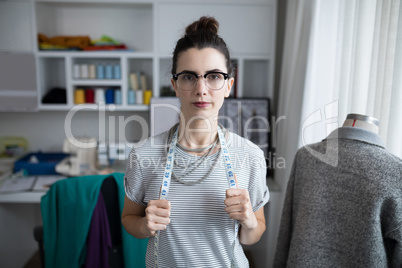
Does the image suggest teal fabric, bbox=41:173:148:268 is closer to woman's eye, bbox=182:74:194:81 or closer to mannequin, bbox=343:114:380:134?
woman's eye, bbox=182:74:194:81

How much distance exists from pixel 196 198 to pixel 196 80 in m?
0.36

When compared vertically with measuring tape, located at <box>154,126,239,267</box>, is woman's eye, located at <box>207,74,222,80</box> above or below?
above

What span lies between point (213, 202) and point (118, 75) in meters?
1.85

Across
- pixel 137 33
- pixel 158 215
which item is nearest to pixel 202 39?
pixel 158 215

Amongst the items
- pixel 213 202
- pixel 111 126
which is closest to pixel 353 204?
pixel 213 202

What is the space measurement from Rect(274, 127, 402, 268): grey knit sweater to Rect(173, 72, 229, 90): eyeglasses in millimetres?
458

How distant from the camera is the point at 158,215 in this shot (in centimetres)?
88

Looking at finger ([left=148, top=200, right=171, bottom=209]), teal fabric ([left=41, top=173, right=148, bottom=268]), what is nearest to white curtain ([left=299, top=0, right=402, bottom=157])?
finger ([left=148, top=200, right=171, bottom=209])

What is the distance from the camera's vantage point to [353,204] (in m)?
0.98

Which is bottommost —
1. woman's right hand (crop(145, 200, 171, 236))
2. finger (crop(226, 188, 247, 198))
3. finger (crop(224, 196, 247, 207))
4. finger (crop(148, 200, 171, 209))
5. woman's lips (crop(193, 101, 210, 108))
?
A: woman's right hand (crop(145, 200, 171, 236))

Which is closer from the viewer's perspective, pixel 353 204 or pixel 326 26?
pixel 353 204

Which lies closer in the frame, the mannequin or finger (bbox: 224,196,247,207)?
finger (bbox: 224,196,247,207)

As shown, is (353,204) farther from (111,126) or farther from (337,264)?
(111,126)

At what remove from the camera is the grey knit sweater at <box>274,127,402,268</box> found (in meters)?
0.90
